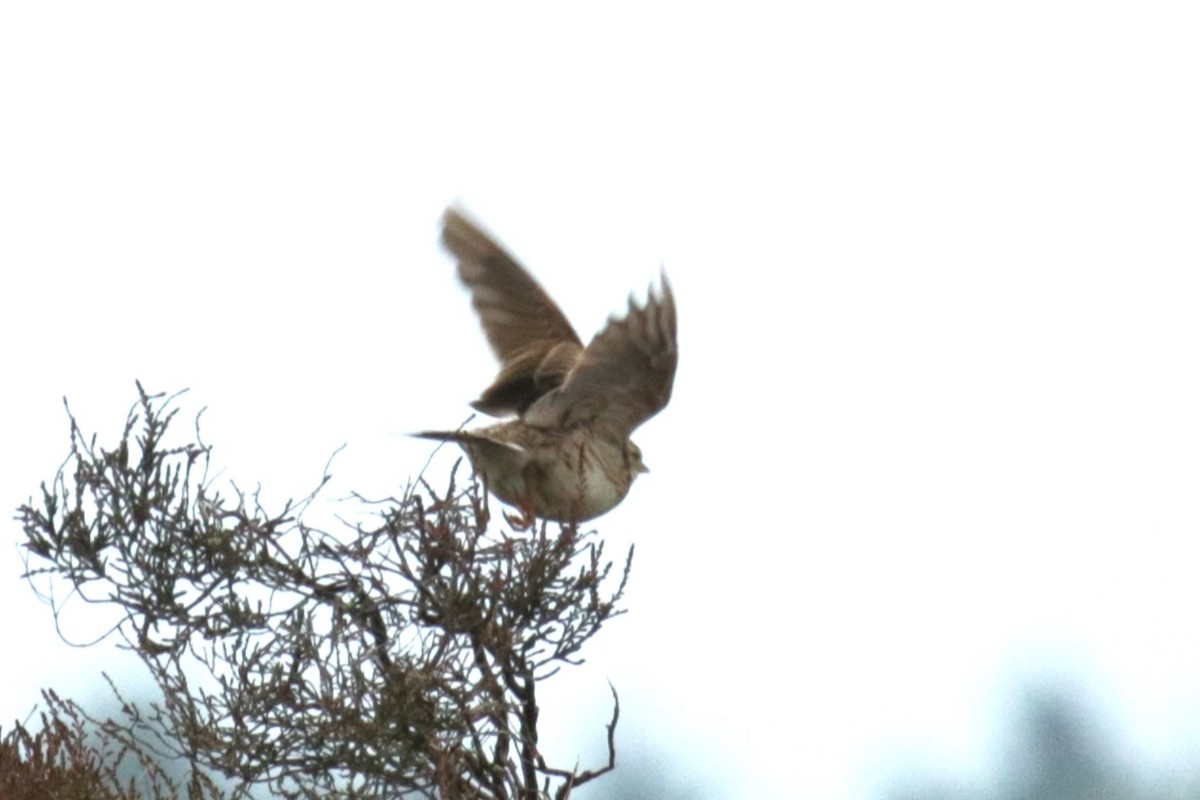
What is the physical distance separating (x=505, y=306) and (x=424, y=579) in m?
2.79

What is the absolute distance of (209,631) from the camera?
5.78m

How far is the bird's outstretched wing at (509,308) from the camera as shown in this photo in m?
7.99

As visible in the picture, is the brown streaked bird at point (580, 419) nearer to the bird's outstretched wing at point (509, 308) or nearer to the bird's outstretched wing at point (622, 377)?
the bird's outstretched wing at point (622, 377)

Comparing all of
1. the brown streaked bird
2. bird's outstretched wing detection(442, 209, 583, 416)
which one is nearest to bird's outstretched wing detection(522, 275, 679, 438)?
the brown streaked bird

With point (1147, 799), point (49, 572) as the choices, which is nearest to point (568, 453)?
point (49, 572)

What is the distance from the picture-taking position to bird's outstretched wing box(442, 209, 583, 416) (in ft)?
26.2

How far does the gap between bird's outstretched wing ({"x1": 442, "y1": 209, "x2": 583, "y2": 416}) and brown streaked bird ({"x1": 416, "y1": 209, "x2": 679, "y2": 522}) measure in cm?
14

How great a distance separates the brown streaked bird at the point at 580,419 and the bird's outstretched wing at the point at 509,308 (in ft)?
0.46

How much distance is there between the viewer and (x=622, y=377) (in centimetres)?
684

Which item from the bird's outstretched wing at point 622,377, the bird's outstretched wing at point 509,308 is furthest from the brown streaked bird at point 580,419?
the bird's outstretched wing at point 509,308

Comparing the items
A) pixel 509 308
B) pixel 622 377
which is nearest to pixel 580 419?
pixel 622 377

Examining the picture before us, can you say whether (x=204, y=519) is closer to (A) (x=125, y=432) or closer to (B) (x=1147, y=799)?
(A) (x=125, y=432)

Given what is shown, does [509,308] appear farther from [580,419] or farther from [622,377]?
[622,377]

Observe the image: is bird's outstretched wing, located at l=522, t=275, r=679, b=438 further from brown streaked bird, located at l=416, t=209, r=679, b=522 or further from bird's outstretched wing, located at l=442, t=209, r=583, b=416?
bird's outstretched wing, located at l=442, t=209, r=583, b=416
